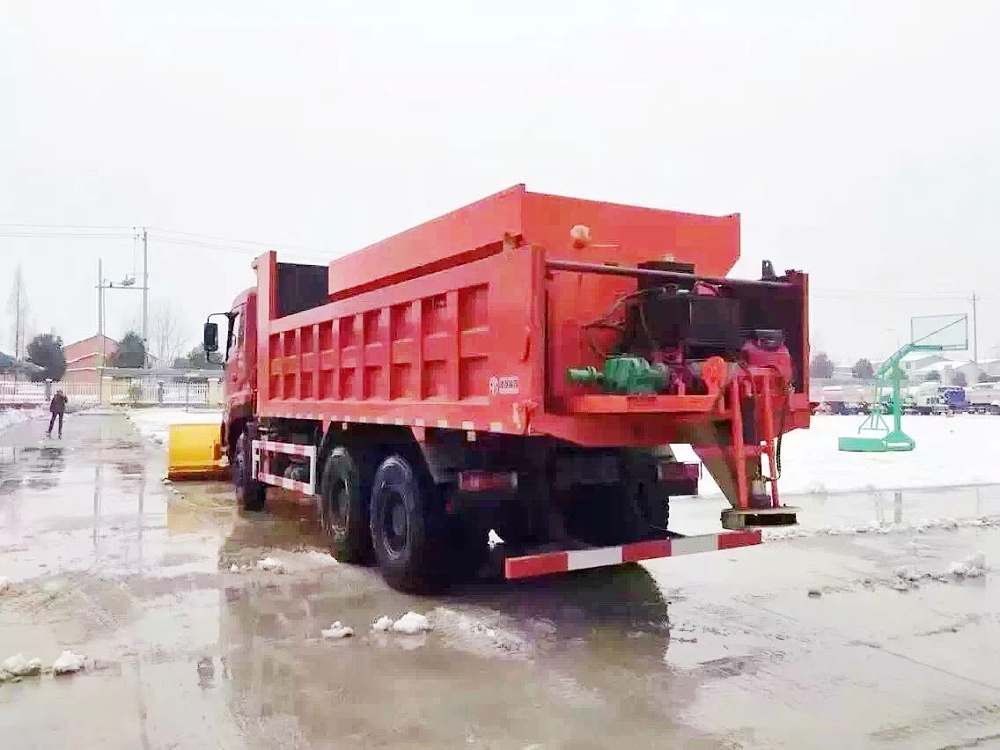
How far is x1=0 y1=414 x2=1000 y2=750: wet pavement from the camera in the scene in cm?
407

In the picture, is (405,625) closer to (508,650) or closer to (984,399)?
(508,650)

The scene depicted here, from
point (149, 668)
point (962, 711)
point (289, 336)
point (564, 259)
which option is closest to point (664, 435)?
point (564, 259)

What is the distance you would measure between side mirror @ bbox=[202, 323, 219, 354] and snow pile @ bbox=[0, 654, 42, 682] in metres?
7.51

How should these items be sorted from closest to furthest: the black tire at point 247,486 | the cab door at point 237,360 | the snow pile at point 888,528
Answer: the snow pile at point 888,528
the black tire at point 247,486
the cab door at point 237,360

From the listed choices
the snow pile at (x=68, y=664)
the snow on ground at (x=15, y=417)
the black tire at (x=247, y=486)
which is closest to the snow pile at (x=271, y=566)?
the snow pile at (x=68, y=664)

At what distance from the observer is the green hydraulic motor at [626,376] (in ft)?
16.8

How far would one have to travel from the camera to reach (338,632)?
5520 millimetres

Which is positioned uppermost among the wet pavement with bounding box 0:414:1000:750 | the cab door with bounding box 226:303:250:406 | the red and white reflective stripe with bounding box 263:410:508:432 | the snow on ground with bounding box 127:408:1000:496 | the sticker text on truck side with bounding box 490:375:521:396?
the cab door with bounding box 226:303:250:406

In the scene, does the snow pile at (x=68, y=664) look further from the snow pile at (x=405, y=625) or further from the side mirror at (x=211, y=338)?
the side mirror at (x=211, y=338)

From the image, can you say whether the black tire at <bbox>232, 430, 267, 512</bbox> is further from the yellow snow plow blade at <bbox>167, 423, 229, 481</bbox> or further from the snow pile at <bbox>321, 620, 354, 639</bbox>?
the snow pile at <bbox>321, 620, 354, 639</bbox>

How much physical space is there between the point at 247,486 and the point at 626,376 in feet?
24.0

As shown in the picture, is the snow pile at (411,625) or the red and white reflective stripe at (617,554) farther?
the snow pile at (411,625)

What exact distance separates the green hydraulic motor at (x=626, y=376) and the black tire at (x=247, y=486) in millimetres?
6799

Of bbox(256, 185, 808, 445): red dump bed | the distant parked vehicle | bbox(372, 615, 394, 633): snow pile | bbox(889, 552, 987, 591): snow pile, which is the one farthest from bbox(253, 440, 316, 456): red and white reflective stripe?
the distant parked vehicle
